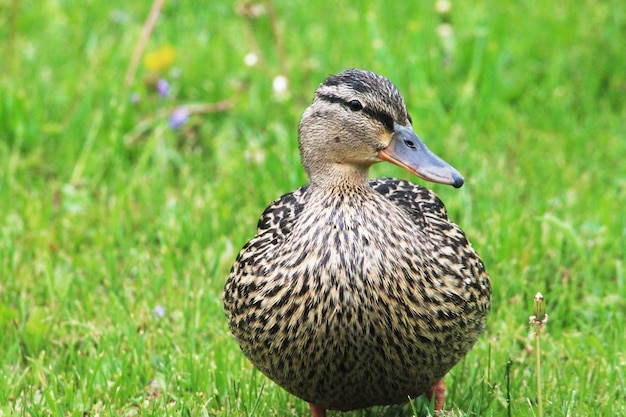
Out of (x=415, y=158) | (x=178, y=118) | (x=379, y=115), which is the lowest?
(x=178, y=118)

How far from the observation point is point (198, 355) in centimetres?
407

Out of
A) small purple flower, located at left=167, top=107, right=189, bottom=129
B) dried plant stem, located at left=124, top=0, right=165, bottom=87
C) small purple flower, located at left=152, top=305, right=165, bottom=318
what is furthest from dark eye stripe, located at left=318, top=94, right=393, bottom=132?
dried plant stem, located at left=124, top=0, right=165, bottom=87

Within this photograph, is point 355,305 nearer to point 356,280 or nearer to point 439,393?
point 356,280

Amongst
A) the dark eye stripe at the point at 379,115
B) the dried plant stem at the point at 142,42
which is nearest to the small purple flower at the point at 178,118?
the dried plant stem at the point at 142,42

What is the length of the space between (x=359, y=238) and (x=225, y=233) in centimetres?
184

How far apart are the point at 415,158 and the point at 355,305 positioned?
0.52 m

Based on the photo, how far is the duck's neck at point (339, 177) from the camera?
345cm

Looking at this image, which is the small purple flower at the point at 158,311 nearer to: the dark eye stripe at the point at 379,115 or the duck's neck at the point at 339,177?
the duck's neck at the point at 339,177

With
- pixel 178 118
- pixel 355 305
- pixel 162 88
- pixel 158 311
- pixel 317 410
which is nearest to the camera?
pixel 355 305

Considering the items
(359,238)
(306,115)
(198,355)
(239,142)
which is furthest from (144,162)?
(359,238)

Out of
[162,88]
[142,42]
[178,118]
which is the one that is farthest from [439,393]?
[142,42]

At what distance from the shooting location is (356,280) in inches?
126

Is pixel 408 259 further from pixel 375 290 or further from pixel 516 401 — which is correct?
pixel 516 401

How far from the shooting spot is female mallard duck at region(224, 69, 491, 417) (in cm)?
322
